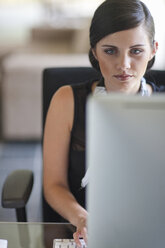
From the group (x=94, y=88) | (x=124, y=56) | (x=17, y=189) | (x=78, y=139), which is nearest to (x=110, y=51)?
(x=124, y=56)

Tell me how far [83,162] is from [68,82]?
10.8 inches

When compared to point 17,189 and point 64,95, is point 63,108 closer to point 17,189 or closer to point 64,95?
point 64,95

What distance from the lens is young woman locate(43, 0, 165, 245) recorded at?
1021 mm

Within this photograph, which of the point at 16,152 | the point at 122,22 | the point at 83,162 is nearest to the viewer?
the point at 122,22

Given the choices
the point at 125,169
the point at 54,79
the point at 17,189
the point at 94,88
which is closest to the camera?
the point at 125,169

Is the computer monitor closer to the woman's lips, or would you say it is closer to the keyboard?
the keyboard

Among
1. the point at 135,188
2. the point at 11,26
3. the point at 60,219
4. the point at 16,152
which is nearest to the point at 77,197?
the point at 60,219

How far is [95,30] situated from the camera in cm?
109

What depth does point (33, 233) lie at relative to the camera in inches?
37.9

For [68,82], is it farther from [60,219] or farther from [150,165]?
[150,165]

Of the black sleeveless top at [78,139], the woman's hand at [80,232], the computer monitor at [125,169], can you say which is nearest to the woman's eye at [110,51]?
the black sleeveless top at [78,139]

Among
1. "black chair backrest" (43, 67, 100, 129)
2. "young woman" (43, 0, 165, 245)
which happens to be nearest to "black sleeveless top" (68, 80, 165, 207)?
"young woman" (43, 0, 165, 245)

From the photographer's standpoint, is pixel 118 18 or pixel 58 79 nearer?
pixel 118 18

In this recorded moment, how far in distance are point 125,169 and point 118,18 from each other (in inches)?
25.1
